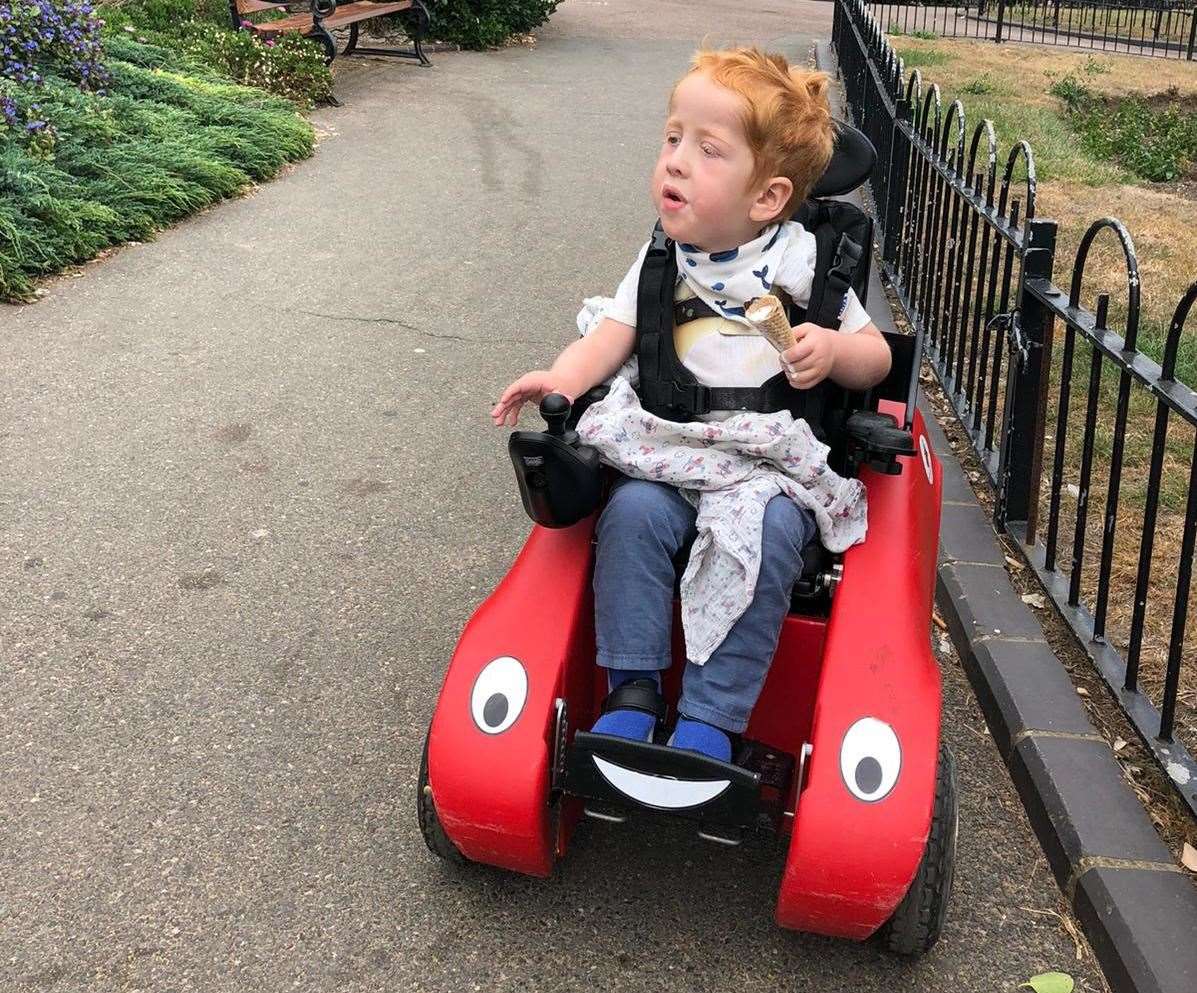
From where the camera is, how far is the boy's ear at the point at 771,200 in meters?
2.62

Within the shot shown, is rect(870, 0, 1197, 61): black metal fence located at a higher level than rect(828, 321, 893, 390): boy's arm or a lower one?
higher

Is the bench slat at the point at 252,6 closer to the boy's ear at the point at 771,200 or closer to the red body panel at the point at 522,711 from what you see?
the boy's ear at the point at 771,200

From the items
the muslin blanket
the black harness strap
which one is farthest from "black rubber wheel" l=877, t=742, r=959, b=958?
the black harness strap

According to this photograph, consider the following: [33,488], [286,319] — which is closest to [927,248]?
[286,319]

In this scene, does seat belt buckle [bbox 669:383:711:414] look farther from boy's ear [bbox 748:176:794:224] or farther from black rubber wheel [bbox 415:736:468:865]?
black rubber wheel [bbox 415:736:468:865]

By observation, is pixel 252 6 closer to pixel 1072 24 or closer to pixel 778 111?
pixel 778 111

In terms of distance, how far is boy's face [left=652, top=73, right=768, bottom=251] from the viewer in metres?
2.53

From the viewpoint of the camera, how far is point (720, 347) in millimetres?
2723

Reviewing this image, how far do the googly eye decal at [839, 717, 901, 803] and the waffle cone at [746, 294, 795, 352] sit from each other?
2.29 ft

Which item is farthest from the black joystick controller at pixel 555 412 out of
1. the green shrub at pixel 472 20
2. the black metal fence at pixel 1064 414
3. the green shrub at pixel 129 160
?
the green shrub at pixel 472 20

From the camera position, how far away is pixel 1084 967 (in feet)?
8.20

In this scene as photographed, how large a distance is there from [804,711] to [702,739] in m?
0.33

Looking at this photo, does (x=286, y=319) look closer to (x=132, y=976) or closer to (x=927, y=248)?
(x=927, y=248)

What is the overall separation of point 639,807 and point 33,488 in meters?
2.84
